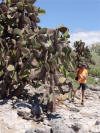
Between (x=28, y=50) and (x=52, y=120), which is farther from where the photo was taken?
(x=28, y=50)

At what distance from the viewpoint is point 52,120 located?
5.39m

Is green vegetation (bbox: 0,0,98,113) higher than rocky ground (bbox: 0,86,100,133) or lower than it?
higher

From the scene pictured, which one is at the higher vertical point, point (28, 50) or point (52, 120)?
point (28, 50)

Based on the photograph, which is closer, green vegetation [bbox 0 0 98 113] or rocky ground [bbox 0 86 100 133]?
rocky ground [bbox 0 86 100 133]

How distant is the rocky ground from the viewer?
498 cm

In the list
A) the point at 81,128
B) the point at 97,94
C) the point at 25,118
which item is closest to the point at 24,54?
the point at 25,118

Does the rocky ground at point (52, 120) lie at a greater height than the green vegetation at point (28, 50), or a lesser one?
lesser

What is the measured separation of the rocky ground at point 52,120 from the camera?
4980 millimetres

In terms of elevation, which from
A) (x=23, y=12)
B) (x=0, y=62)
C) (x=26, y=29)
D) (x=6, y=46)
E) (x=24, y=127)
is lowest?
(x=24, y=127)

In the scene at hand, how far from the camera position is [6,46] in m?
6.59

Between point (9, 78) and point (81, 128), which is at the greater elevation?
point (9, 78)

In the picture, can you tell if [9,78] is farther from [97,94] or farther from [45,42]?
[97,94]

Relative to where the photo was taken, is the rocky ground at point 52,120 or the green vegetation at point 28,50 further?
the green vegetation at point 28,50

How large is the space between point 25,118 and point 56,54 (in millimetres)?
1567
